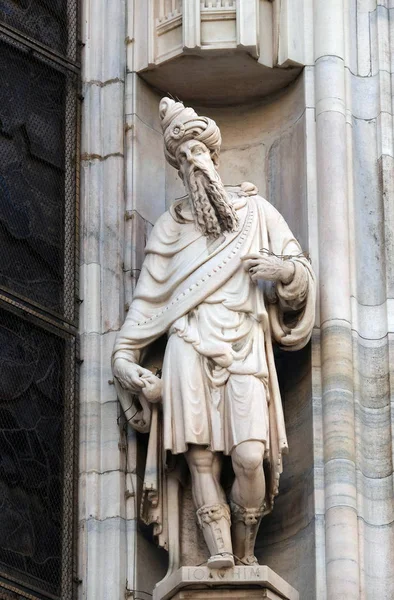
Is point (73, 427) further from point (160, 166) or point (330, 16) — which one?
point (330, 16)

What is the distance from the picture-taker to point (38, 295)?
11.7 metres

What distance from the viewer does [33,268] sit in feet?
38.5

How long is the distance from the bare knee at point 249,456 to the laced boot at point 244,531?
19 centimetres

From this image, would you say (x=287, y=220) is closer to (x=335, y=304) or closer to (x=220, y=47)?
(x=335, y=304)

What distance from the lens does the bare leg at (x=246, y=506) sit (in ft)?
35.9

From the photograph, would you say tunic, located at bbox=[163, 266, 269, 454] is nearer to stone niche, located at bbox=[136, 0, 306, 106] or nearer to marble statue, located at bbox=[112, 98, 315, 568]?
marble statue, located at bbox=[112, 98, 315, 568]

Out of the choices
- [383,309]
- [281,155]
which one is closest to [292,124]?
[281,155]

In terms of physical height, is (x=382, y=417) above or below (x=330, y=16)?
below

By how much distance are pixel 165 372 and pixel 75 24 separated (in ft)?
6.98

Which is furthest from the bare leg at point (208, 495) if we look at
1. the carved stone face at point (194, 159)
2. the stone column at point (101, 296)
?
the carved stone face at point (194, 159)

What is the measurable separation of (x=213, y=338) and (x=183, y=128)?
97 cm

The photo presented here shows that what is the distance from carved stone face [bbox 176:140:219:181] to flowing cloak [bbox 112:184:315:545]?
19 centimetres

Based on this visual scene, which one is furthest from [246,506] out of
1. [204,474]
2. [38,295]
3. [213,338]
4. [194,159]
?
[194,159]

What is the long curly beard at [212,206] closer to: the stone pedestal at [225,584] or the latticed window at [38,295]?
the latticed window at [38,295]
